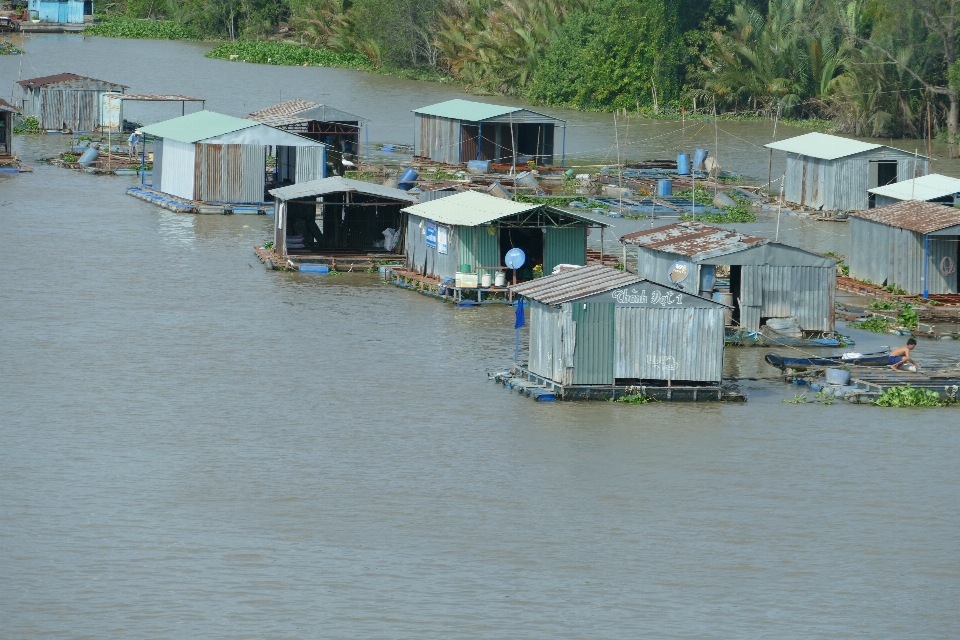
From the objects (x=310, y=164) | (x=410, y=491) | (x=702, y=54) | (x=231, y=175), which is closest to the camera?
(x=410, y=491)

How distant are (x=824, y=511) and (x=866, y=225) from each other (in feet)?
52.6

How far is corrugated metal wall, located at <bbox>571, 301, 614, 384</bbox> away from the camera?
80.7 feet

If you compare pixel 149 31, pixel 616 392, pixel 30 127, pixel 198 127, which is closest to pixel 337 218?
pixel 198 127

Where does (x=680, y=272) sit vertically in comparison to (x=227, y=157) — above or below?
below

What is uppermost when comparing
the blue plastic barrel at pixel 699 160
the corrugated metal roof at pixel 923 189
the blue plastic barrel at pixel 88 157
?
the blue plastic barrel at pixel 699 160

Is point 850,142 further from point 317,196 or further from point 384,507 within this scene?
point 384,507

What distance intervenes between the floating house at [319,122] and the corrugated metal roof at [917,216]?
865 inches

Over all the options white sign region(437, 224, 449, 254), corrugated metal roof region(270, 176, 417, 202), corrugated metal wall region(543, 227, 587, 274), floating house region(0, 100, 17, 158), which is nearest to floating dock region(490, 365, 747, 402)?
corrugated metal wall region(543, 227, 587, 274)

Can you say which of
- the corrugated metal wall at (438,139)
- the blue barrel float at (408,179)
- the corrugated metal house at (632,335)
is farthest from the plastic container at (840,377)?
the corrugated metal wall at (438,139)

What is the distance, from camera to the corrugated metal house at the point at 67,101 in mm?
61375

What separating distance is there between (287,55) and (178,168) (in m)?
55.9

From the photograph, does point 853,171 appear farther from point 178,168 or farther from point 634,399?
point 634,399

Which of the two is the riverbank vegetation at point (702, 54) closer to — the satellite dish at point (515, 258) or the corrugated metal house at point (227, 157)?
the corrugated metal house at point (227, 157)

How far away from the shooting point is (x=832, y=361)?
27.3 metres
